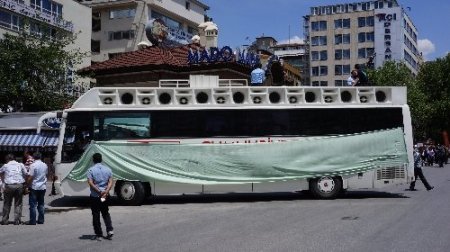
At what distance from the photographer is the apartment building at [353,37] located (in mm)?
100500

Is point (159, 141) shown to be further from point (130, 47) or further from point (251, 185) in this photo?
point (130, 47)

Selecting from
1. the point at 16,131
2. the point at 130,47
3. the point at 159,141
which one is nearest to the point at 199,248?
the point at 159,141

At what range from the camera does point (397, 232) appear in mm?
11125

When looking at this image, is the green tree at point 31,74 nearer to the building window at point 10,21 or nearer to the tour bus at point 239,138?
the building window at point 10,21

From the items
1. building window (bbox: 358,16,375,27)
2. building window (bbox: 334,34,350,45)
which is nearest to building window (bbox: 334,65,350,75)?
building window (bbox: 334,34,350,45)

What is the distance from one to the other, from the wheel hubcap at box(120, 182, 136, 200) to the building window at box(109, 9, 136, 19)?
48760 millimetres

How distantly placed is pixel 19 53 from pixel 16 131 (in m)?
4.73

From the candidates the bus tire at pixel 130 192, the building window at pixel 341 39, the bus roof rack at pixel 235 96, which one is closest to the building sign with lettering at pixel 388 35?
the building window at pixel 341 39

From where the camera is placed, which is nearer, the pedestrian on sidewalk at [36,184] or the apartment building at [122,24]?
the pedestrian on sidewalk at [36,184]

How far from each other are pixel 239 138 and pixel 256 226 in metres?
6.11

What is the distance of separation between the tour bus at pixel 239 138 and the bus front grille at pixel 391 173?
33 mm

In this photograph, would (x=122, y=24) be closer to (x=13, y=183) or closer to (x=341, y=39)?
(x=13, y=183)

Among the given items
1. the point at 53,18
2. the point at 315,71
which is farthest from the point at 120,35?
the point at 315,71

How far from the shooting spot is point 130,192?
1775cm
